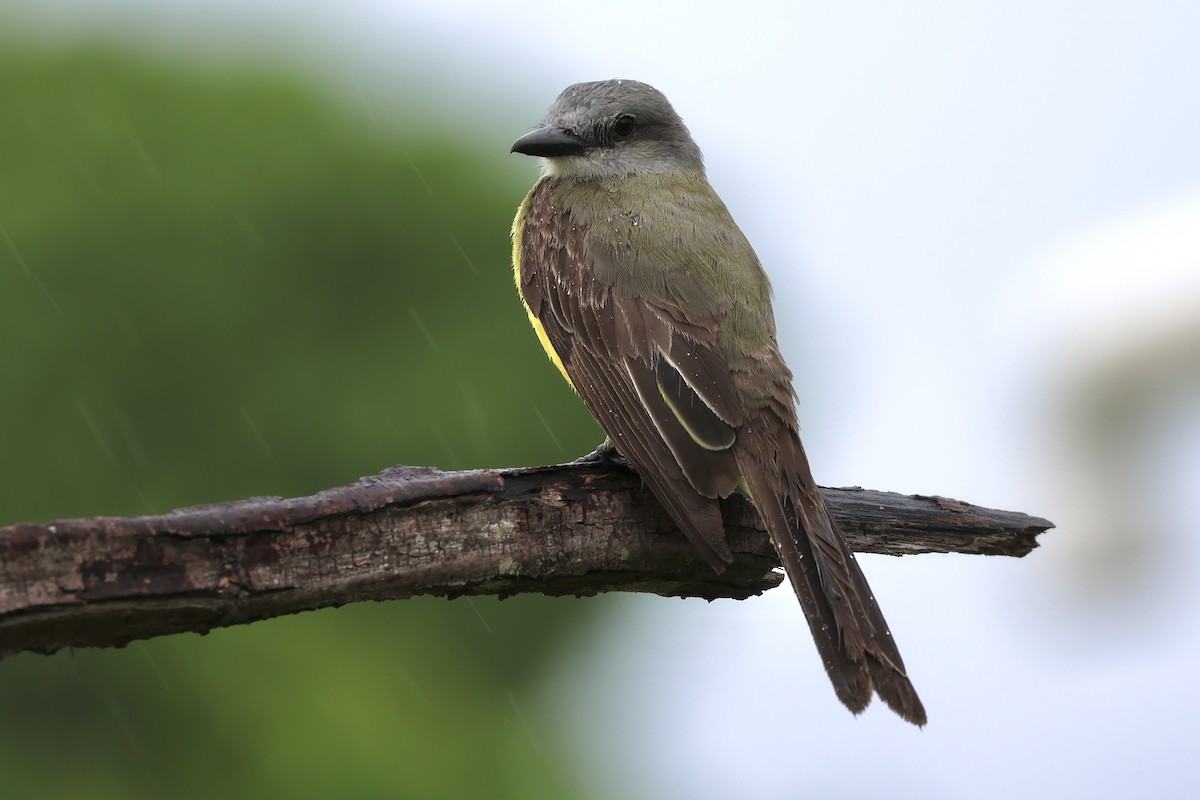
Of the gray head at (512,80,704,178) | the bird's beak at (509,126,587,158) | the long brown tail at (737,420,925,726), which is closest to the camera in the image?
the long brown tail at (737,420,925,726)

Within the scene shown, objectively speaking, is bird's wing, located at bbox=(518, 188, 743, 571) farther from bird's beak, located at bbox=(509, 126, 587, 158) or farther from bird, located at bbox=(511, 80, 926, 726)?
bird's beak, located at bbox=(509, 126, 587, 158)

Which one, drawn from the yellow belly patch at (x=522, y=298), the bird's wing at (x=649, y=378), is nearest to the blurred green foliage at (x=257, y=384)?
the yellow belly patch at (x=522, y=298)

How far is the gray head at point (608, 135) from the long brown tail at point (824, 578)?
6.73 ft

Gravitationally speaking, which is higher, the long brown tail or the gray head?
the gray head

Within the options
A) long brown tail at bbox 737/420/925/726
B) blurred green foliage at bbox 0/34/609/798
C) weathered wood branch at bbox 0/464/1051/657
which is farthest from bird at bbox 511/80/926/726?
blurred green foliage at bbox 0/34/609/798

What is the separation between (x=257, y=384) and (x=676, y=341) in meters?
10.2

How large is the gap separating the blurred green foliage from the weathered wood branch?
7.20 meters

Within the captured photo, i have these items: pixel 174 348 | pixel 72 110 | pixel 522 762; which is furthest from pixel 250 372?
pixel 522 762

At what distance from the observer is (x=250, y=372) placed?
15.1 m

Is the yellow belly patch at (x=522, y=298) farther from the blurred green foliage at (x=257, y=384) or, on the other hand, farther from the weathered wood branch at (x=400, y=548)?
the blurred green foliage at (x=257, y=384)

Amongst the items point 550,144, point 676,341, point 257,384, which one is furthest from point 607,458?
point 257,384

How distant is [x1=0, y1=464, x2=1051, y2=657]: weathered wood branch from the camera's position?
4.01m

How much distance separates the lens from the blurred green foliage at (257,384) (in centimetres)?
1257

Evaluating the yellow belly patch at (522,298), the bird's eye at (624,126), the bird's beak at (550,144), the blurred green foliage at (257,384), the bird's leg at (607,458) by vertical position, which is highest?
the bird's eye at (624,126)
